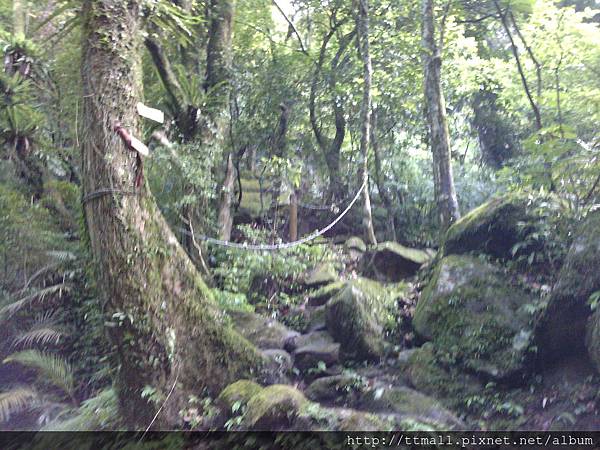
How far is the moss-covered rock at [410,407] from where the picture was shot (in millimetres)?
5414

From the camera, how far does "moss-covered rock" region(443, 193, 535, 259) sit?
757cm

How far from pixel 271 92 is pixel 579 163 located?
6.34 meters

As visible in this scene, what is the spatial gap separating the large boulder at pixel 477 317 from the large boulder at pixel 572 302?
238 millimetres

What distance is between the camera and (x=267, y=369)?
6.29m

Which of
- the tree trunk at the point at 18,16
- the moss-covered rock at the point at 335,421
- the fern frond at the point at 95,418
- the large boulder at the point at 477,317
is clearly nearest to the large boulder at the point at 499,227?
the large boulder at the point at 477,317

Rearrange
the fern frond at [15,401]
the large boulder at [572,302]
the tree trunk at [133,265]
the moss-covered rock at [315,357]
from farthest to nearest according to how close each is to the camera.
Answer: the moss-covered rock at [315,357] → the fern frond at [15,401] → the large boulder at [572,302] → the tree trunk at [133,265]

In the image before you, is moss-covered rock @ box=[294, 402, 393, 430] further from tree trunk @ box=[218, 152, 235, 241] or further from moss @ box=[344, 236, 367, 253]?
moss @ box=[344, 236, 367, 253]

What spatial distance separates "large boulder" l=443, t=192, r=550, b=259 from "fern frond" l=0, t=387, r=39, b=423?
614cm

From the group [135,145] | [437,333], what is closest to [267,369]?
[437,333]

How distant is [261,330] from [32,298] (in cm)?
342

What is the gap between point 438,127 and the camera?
9703mm

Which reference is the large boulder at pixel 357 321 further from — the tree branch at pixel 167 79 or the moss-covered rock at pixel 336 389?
the tree branch at pixel 167 79

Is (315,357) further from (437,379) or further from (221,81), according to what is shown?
(221,81)

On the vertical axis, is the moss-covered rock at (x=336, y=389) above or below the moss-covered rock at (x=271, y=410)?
below
